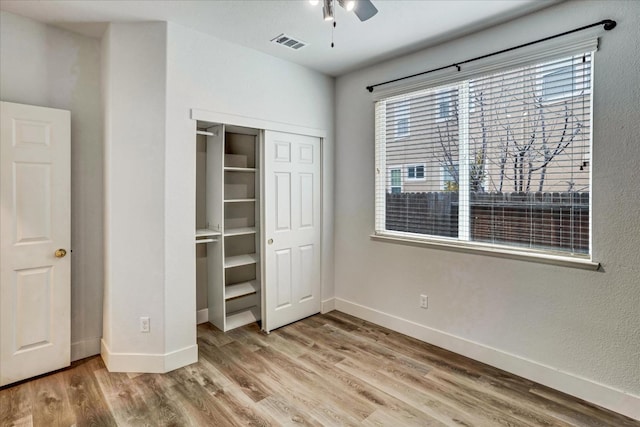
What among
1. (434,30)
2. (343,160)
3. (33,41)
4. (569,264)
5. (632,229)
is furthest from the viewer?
(343,160)

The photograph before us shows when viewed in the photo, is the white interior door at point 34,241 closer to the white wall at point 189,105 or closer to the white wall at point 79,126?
the white wall at point 79,126

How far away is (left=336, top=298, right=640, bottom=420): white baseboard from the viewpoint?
2193 mm

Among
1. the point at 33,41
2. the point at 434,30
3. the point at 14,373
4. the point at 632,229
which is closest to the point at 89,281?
the point at 14,373

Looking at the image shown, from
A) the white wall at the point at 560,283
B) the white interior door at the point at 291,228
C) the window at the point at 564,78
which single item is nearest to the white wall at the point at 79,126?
the white interior door at the point at 291,228

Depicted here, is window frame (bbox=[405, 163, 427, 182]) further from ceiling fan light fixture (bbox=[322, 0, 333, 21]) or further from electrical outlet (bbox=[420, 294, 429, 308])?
ceiling fan light fixture (bbox=[322, 0, 333, 21])

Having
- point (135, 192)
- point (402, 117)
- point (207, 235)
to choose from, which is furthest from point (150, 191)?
point (402, 117)

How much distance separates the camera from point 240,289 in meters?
3.59

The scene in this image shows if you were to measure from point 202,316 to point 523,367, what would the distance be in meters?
3.08

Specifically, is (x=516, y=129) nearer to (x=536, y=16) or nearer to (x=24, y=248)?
(x=536, y=16)

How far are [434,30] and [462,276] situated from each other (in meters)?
2.15

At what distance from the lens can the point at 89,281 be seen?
2.93m

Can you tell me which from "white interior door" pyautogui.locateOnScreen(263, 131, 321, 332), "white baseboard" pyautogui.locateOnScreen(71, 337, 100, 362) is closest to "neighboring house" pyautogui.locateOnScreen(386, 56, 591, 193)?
"white interior door" pyautogui.locateOnScreen(263, 131, 321, 332)

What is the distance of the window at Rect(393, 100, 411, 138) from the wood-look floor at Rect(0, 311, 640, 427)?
6.95 feet

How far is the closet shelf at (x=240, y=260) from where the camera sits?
3430 mm
